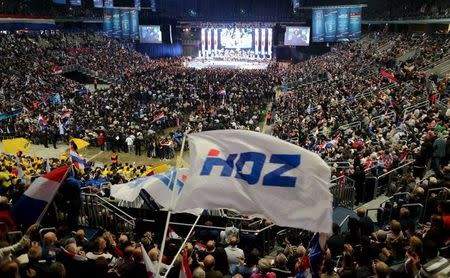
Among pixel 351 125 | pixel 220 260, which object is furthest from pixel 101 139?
pixel 220 260

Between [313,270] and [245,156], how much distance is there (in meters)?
1.74

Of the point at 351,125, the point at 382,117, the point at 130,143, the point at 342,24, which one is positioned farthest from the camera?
the point at 342,24

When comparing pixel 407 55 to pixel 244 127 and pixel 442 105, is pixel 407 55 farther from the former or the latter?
pixel 442 105

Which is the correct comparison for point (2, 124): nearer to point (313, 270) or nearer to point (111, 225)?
point (111, 225)

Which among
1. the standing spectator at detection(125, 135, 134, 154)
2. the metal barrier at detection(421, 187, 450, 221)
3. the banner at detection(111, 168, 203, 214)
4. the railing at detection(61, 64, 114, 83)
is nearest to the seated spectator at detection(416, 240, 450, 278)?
the metal barrier at detection(421, 187, 450, 221)

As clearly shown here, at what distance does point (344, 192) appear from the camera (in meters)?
11.1

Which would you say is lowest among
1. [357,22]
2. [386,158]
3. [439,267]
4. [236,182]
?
[386,158]

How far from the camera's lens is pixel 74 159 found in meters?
12.5

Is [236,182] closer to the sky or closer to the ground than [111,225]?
closer to the sky

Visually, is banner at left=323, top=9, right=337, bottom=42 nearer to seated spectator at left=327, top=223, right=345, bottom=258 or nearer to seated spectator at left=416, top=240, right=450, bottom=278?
seated spectator at left=327, top=223, right=345, bottom=258

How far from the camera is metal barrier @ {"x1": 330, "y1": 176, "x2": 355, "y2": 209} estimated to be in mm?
10961

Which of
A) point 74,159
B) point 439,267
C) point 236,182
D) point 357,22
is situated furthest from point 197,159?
point 357,22

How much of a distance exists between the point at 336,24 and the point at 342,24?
0.67 metres

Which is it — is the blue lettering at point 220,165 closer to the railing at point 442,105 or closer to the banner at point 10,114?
the railing at point 442,105
